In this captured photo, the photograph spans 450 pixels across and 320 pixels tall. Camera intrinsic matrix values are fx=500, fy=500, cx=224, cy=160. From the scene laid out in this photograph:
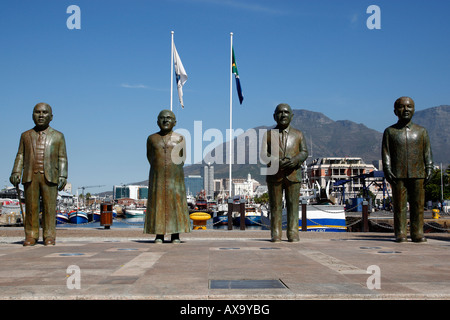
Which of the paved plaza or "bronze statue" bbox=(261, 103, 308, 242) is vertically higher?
"bronze statue" bbox=(261, 103, 308, 242)

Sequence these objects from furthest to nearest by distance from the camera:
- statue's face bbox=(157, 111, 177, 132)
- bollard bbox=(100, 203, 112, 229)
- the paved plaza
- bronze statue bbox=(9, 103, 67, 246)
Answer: bollard bbox=(100, 203, 112, 229), statue's face bbox=(157, 111, 177, 132), bronze statue bbox=(9, 103, 67, 246), the paved plaza

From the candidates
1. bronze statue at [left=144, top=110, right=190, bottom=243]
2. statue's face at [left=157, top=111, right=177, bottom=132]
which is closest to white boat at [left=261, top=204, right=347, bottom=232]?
bronze statue at [left=144, top=110, right=190, bottom=243]

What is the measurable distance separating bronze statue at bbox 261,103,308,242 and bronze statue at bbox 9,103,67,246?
157 inches

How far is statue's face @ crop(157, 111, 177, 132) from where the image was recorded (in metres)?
9.68

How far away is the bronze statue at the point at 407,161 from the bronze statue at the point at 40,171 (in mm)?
6297

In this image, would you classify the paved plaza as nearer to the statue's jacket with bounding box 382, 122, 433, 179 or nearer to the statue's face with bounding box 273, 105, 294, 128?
the statue's jacket with bounding box 382, 122, 433, 179

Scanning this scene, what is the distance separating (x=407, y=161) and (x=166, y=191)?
4.71 m

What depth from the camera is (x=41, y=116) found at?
368 inches

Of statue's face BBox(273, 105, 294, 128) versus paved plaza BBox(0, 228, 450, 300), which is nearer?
paved plaza BBox(0, 228, 450, 300)

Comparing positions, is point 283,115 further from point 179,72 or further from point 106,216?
point 179,72

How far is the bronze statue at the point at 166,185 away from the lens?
31.3 feet
